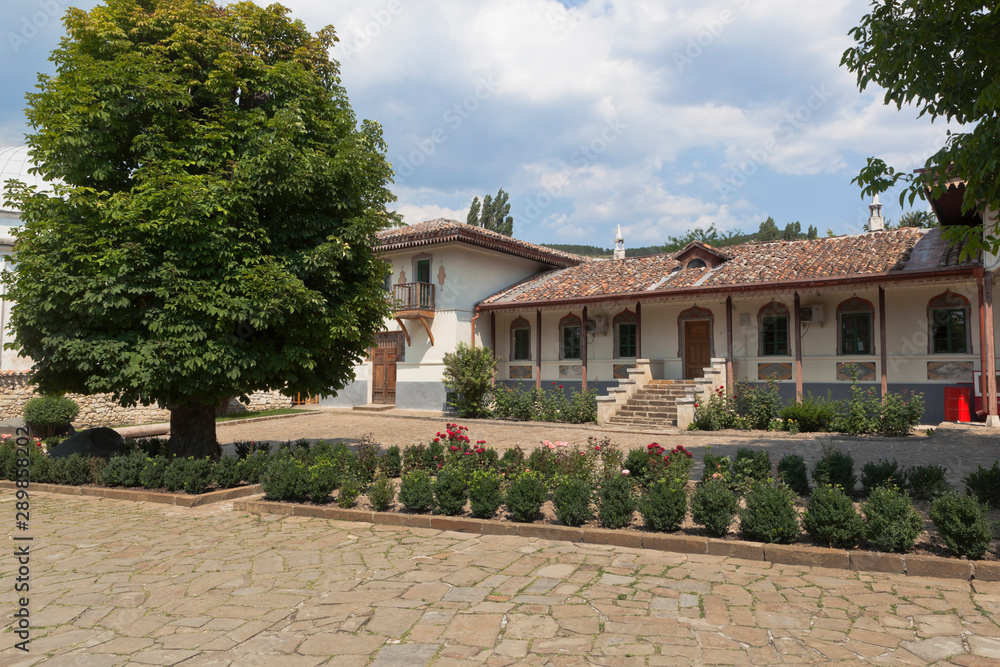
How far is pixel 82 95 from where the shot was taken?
26.9 feet

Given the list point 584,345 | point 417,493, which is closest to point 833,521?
point 417,493

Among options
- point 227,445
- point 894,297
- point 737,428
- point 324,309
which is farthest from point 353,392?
point 894,297

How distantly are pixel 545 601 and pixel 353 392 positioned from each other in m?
19.2

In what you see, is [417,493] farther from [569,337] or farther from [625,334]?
[569,337]

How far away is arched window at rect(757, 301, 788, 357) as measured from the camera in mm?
16469

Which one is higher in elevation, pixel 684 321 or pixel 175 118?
pixel 175 118

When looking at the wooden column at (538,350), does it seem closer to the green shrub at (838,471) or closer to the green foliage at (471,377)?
the green foliage at (471,377)

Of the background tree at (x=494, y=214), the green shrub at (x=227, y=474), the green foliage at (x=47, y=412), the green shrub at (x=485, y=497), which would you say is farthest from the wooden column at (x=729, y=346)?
the background tree at (x=494, y=214)

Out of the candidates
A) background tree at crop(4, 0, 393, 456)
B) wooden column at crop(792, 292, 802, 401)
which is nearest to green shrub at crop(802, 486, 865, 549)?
background tree at crop(4, 0, 393, 456)

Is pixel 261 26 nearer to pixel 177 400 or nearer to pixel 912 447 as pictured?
pixel 177 400

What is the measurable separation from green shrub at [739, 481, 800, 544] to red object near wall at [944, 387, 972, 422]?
10605mm

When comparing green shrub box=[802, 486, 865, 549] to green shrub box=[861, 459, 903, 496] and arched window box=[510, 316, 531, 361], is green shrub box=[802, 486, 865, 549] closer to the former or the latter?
green shrub box=[861, 459, 903, 496]

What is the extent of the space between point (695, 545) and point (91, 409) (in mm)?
18271

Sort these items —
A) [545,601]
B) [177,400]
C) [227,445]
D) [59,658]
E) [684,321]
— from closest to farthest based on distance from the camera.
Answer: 1. [59,658]
2. [545,601]
3. [177,400]
4. [227,445]
5. [684,321]
